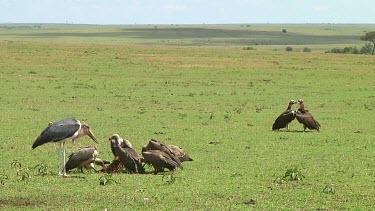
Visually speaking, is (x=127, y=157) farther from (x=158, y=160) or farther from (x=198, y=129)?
(x=198, y=129)

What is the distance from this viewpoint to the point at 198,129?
20234 mm

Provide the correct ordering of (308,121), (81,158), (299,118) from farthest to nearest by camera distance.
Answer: (299,118), (308,121), (81,158)

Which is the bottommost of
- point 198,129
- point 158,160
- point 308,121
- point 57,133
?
point 198,129

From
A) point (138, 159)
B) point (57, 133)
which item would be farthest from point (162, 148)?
point (57, 133)

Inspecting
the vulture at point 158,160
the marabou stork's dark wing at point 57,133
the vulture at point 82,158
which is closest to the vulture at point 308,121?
the vulture at point 158,160

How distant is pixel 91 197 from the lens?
11.2 meters

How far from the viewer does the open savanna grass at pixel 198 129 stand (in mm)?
11398

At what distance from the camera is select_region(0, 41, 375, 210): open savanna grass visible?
11398 mm

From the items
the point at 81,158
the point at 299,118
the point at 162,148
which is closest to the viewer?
the point at 81,158

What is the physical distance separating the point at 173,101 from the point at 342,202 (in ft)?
56.4

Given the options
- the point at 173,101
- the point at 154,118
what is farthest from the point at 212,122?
the point at 173,101

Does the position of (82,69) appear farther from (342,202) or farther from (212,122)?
(342,202)

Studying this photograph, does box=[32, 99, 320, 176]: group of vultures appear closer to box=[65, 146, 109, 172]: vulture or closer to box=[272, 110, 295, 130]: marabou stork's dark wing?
box=[65, 146, 109, 172]: vulture

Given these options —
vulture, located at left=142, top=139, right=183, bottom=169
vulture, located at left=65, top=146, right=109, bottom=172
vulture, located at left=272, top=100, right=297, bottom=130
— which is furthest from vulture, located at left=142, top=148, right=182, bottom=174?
vulture, located at left=272, top=100, right=297, bottom=130
